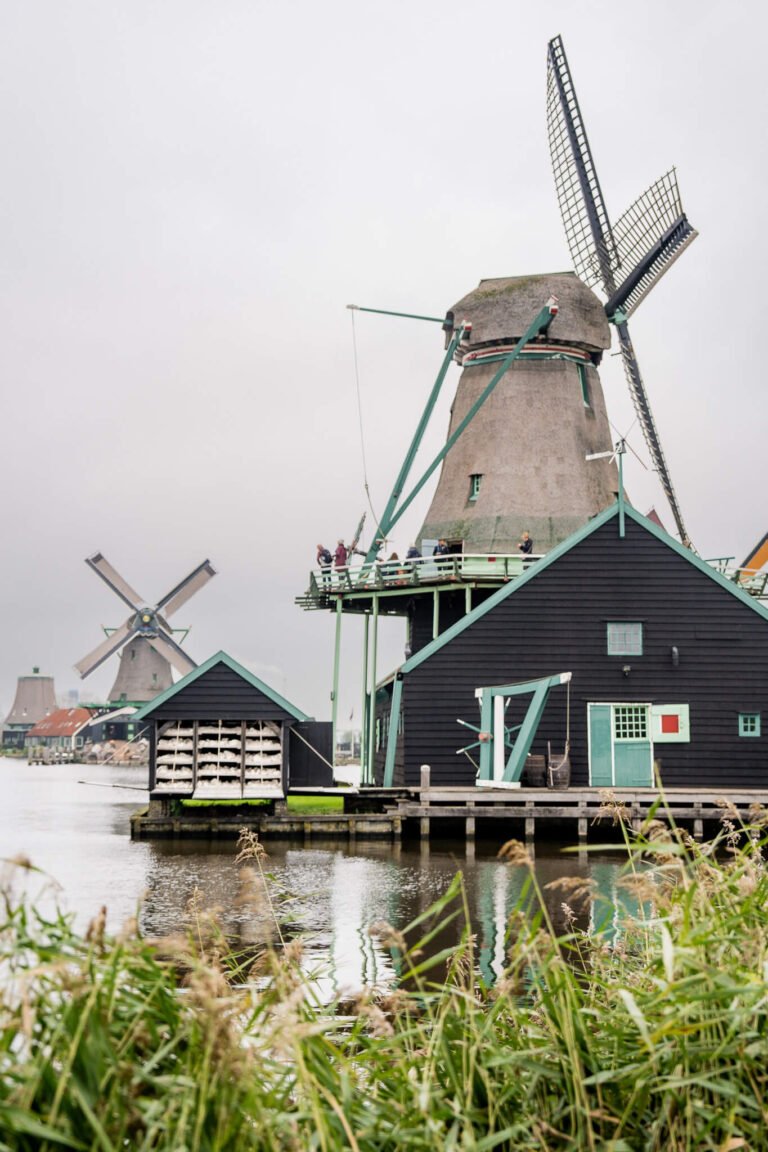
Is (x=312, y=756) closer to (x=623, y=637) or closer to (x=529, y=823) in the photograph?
(x=529, y=823)

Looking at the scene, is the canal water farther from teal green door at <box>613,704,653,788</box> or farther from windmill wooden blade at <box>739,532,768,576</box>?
windmill wooden blade at <box>739,532,768,576</box>

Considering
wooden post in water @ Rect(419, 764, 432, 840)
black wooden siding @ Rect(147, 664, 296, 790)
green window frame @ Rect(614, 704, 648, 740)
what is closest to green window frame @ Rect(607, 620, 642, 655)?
green window frame @ Rect(614, 704, 648, 740)

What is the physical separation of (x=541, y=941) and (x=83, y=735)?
131081 mm

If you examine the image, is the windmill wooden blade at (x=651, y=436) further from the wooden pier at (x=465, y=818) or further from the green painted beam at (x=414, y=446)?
the wooden pier at (x=465, y=818)

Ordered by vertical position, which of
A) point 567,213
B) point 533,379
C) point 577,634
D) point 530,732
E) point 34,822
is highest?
point 567,213

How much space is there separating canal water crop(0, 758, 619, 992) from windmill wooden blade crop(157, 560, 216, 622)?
5765 cm

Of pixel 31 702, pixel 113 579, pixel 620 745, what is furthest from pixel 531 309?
pixel 31 702

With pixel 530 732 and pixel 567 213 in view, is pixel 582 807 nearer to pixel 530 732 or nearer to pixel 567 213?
pixel 530 732

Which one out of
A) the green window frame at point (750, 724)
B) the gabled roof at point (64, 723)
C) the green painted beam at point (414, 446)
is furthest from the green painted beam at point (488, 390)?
the gabled roof at point (64, 723)

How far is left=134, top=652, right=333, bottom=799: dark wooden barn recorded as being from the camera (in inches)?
987

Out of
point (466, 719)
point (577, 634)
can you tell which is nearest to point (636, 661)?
point (577, 634)

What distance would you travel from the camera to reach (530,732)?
76.7 feet

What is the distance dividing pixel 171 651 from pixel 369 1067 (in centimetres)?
8459

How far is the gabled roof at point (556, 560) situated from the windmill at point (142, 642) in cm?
5815
